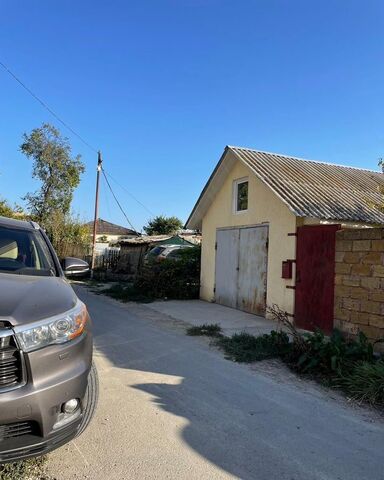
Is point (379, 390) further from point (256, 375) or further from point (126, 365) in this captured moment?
point (126, 365)

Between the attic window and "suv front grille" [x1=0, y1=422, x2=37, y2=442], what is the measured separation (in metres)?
10.1

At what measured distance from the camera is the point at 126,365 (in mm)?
6000

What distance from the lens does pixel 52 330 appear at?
282cm

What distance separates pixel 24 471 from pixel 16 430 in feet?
2.07

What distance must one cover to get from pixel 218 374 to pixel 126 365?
1.29 metres

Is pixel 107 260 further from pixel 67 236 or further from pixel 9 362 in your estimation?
pixel 9 362

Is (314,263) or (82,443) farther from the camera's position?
(314,263)

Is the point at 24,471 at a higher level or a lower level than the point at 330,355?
lower

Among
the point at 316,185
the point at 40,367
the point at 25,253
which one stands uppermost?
the point at 316,185

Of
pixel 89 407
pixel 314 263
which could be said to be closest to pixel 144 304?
pixel 314 263

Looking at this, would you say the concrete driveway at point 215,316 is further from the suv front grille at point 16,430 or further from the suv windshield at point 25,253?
the suv front grille at point 16,430

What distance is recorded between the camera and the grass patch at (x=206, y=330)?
849cm

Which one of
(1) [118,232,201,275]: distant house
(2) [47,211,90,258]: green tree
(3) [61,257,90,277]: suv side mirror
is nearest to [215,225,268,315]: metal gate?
(3) [61,257,90,277]: suv side mirror

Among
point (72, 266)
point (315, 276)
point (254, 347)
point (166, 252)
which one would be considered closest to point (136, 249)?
point (166, 252)
